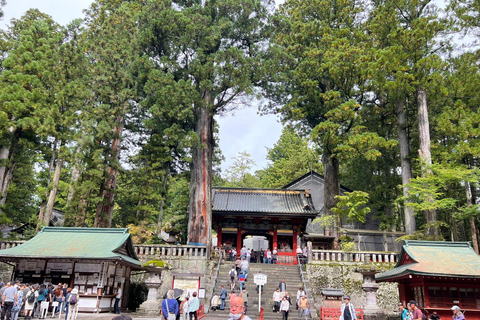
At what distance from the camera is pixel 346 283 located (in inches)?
669

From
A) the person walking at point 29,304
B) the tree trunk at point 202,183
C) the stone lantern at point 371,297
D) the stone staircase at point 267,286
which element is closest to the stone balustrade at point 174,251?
the tree trunk at point 202,183

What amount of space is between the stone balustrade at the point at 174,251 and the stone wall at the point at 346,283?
543 centimetres

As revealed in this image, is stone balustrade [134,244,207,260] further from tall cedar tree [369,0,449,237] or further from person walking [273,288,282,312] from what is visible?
tall cedar tree [369,0,449,237]

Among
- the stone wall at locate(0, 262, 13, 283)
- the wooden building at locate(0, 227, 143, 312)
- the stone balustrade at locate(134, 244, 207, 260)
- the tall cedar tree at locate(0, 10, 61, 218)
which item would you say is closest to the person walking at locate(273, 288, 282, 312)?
the stone balustrade at locate(134, 244, 207, 260)

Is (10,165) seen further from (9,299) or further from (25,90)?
(9,299)

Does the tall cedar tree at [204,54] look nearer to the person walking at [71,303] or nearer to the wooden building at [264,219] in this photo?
the wooden building at [264,219]

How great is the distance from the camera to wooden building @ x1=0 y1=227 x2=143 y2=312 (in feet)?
42.8

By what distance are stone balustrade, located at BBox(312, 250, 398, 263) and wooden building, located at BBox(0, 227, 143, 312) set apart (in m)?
8.89

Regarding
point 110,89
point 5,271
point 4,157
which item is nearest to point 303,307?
point 5,271

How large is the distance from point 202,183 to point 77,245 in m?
7.98

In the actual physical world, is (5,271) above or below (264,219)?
below

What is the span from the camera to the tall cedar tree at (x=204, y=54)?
19297 mm

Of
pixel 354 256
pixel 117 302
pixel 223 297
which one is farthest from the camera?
pixel 354 256

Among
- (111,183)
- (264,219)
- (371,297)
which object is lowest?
(371,297)
